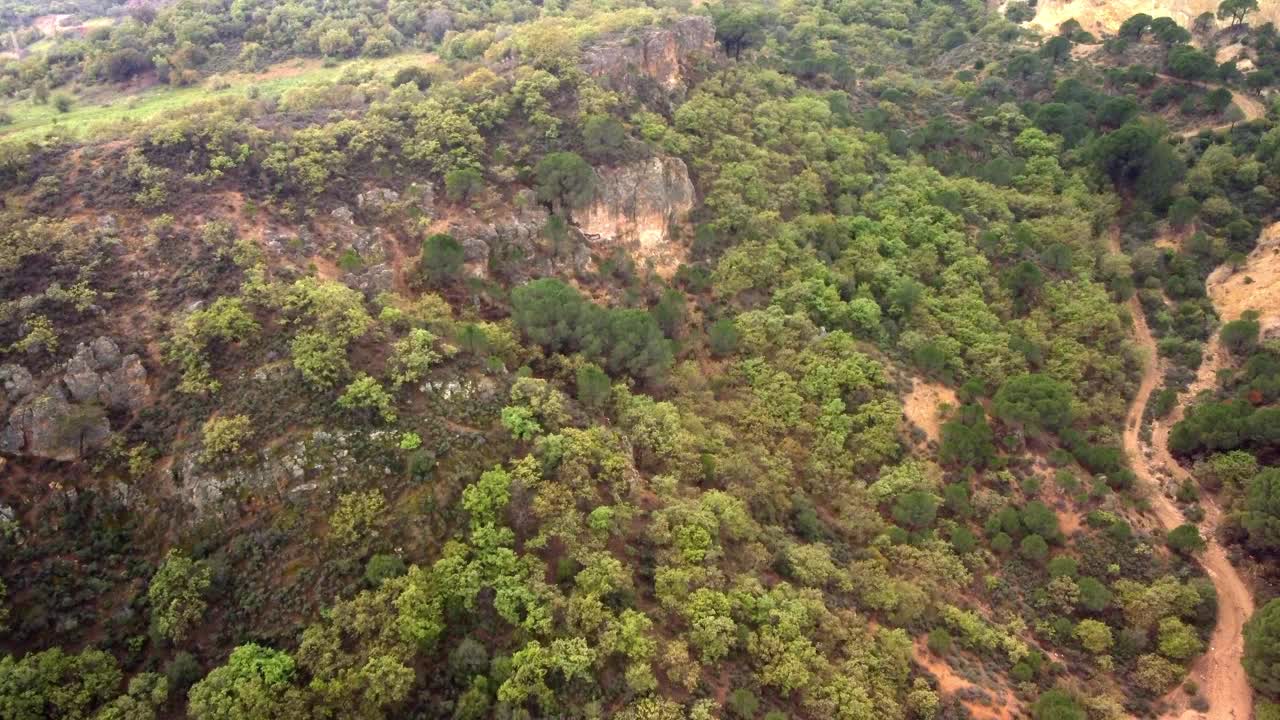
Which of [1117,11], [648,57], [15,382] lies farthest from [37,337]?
[1117,11]

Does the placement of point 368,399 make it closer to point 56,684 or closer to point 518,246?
point 56,684

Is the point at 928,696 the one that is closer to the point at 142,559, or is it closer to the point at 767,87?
the point at 142,559

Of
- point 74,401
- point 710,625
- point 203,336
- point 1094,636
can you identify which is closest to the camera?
point 710,625

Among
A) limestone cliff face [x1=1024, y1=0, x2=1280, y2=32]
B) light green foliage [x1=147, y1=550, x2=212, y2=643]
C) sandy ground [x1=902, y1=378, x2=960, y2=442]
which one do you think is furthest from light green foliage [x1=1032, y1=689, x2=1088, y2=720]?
limestone cliff face [x1=1024, y1=0, x2=1280, y2=32]

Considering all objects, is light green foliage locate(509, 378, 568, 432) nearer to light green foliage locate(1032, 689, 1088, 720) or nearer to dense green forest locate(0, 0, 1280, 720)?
dense green forest locate(0, 0, 1280, 720)

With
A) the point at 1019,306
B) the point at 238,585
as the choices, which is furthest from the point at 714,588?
the point at 1019,306
